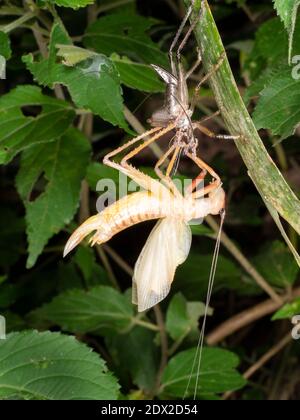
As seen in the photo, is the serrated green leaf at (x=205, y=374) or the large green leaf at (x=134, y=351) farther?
the large green leaf at (x=134, y=351)

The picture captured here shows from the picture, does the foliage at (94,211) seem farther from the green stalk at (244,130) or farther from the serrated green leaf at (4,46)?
the green stalk at (244,130)

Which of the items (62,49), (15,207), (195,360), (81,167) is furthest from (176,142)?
(15,207)

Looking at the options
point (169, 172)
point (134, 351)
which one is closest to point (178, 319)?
point (134, 351)

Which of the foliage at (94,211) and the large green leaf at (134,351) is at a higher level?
the foliage at (94,211)

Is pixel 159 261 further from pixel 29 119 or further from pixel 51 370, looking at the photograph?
pixel 29 119

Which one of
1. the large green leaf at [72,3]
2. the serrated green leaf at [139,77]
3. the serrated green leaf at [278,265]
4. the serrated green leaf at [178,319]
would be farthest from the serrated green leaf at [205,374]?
the large green leaf at [72,3]

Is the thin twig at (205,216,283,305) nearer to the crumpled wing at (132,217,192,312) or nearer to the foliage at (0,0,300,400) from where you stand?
the foliage at (0,0,300,400)
